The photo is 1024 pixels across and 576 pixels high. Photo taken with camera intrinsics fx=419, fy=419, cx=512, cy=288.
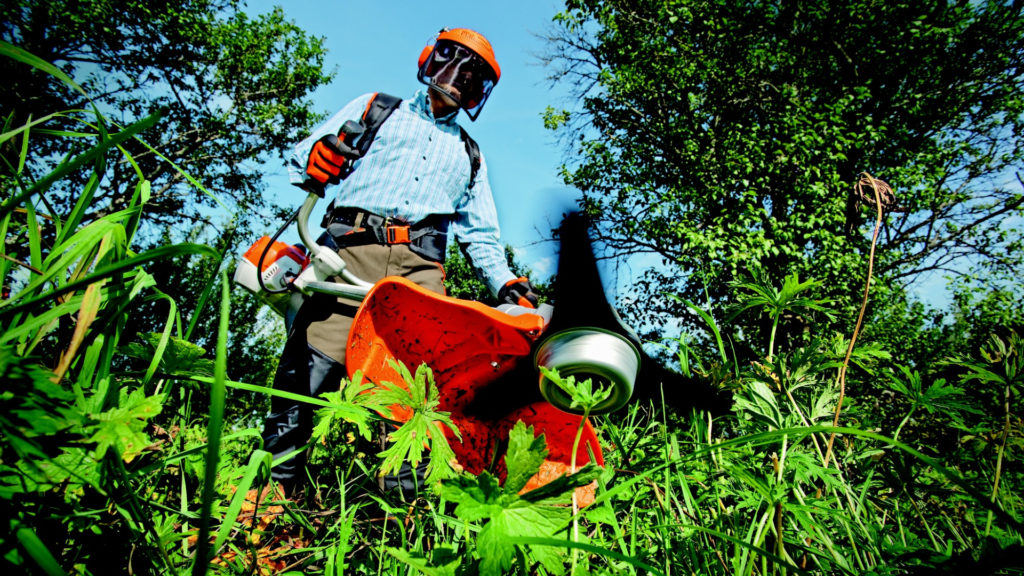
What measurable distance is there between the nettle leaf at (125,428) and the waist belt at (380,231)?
1847mm

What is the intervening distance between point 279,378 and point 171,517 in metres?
1.34

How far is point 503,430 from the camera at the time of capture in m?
1.29

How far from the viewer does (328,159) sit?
201cm

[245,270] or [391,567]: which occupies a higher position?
[245,270]

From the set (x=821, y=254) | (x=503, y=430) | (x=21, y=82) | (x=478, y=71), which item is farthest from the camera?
(x=21, y=82)

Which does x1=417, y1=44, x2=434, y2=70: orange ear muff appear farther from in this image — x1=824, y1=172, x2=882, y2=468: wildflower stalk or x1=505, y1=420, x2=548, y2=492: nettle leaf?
x1=505, y1=420, x2=548, y2=492: nettle leaf

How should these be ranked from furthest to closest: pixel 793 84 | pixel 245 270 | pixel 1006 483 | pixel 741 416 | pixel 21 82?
pixel 793 84, pixel 21 82, pixel 245 270, pixel 741 416, pixel 1006 483

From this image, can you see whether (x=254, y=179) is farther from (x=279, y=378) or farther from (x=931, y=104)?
(x=931, y=104)

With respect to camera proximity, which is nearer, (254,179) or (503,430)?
(503,430)

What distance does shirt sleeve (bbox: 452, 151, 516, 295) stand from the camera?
2.53 meters

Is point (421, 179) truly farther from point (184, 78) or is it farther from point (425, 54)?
point (184, 78)

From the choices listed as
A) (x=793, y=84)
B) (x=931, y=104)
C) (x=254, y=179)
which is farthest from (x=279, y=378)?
(x=254, y=179)

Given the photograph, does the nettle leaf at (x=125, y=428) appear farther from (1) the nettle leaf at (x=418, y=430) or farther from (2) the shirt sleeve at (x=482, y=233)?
(2) the shirt sleeve at (x=482, y=233)

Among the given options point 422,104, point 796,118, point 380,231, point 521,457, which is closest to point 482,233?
Result: point 380,231
